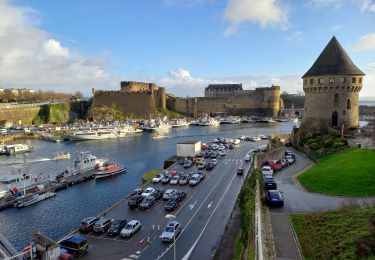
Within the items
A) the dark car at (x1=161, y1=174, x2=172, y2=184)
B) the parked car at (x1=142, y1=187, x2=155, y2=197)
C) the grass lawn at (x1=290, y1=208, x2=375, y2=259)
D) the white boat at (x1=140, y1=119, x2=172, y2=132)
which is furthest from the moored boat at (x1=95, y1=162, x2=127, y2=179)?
the white boat at (x1=140, y1=119, x2=172, y2=132)

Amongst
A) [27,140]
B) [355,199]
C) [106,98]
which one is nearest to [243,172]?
[355,199]

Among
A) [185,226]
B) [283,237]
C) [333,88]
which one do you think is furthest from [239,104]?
[283,237]

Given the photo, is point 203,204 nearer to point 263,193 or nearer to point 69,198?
point 263,193

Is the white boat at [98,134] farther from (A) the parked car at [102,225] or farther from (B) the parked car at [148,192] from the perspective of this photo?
(A) the parked car at [102,225]

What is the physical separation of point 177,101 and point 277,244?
463 feet

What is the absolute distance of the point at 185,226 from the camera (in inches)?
890

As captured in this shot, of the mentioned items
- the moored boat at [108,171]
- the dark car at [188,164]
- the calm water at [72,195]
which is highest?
the dark car at [188,164]

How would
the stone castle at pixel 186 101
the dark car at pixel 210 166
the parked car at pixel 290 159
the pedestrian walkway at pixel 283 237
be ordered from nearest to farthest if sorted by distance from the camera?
the pedestrian walkway at pixel 283 237, the parked car at pixel 290 159, the dark car at pixel 210 166, the stone castle at pixel 186 101

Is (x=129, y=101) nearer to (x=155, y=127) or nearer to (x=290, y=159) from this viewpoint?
(x=155, y=127)

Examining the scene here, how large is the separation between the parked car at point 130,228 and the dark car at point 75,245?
8.22ft

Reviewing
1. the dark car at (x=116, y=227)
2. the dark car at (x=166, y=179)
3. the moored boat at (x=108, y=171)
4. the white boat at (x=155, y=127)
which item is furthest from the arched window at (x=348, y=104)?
the white boat at (x=155, y=127)

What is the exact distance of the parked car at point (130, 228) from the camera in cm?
2108

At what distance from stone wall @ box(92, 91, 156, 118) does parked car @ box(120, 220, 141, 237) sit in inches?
4518

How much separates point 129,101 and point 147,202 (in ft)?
366
